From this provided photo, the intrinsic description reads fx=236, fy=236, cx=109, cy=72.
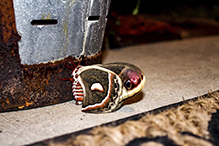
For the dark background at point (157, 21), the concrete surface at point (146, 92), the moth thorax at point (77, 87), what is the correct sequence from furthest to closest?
the dark background at point (157, 21), the moth thorax at point (77, 87), the concrete surface at point (146, 92)

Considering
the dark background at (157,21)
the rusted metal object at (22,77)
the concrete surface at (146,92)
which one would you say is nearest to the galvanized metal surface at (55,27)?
the rusted metal object at (22,77)

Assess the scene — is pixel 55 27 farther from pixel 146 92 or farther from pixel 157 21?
pixel 157 21

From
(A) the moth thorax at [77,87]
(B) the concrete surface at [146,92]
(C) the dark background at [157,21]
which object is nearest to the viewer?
(B) the concrete surface at [146,92]

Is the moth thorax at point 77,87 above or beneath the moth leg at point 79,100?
above

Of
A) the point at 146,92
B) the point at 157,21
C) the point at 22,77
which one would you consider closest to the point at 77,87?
the point at 22,77

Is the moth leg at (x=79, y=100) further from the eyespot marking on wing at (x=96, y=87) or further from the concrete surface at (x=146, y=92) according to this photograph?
the eyespot marking on wing at (x=96, y=87)

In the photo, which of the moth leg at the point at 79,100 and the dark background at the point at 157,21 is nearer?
the moth leg at the point at 79,100

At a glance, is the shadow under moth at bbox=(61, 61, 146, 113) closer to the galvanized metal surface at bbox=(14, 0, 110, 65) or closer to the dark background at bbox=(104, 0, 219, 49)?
the galvanized metal surface at bbox=(14, 0, 110, 65)
